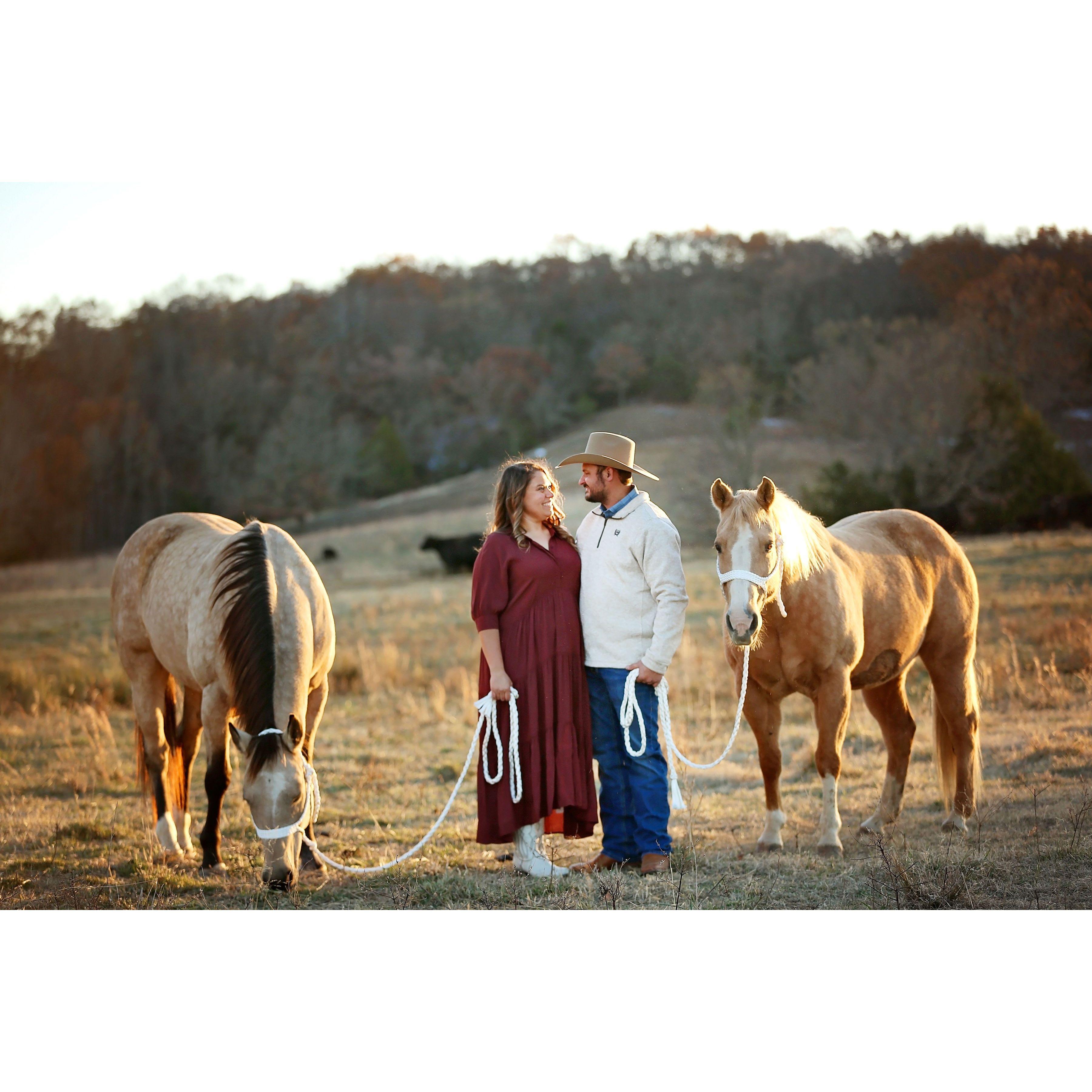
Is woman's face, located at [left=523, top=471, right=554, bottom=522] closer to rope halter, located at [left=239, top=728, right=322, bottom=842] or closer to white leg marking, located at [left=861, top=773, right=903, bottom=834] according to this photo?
rope halter, located at [left=239, top=728, right=322, bottom=842]

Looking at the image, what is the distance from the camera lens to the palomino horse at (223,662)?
3.99m

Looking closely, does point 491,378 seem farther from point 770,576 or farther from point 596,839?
point 770,576

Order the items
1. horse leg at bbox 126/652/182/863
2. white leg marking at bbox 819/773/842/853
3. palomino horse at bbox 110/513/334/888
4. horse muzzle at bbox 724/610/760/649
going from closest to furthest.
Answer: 1. horse muzzle at bbox 724/610/760/649
2. palomino horse at bbox 110/513/334/888
3. white leg marking at bbox 819/773/842/853
4. horse leg at bbox 126/652/182/863

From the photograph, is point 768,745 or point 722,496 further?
point 768,745

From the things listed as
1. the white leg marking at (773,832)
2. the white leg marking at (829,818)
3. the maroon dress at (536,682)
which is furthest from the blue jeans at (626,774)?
the white leg marking at (829,818)

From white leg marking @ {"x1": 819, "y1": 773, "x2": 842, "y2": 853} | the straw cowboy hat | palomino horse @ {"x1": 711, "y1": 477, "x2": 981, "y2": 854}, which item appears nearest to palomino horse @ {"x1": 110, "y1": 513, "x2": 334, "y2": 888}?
the straw cowboy hat

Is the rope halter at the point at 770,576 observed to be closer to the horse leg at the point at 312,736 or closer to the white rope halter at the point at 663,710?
the white rope halter at the point at 663,710

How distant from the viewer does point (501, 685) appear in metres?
4.11

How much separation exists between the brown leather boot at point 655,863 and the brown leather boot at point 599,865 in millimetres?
129

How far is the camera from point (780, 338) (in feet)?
119

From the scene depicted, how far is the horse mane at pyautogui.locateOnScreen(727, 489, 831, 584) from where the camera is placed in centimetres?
409

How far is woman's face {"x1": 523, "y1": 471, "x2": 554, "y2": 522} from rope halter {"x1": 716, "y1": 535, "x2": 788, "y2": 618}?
790 millimetres

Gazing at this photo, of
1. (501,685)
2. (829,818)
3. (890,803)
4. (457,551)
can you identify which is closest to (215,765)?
(501,685)

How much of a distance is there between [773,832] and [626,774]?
92 centimetres
